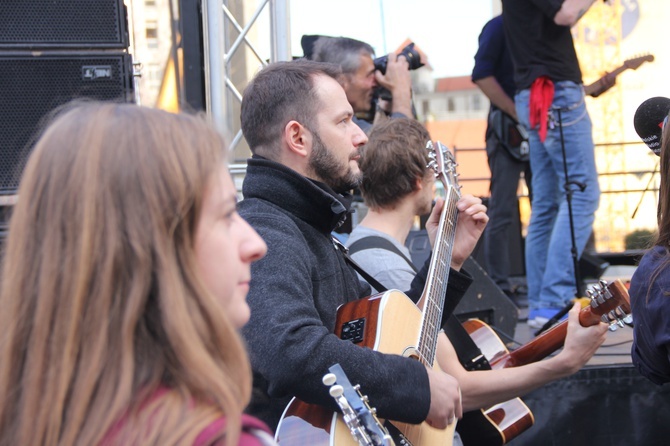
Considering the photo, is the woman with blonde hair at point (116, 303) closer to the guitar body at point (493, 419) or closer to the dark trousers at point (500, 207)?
the guitar body at point (493, 419)

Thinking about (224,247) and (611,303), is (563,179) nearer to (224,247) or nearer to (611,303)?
(611,303)

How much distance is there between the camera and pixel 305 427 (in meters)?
1.95

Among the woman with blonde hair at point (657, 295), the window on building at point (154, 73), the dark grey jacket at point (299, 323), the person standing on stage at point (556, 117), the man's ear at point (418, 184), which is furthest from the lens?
the window on building at point (154, 73)

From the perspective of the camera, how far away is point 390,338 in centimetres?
211

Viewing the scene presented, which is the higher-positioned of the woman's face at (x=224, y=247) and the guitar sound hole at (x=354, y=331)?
the woman's face at (x=224, y=247)

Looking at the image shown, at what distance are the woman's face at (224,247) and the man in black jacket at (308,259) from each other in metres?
0.74

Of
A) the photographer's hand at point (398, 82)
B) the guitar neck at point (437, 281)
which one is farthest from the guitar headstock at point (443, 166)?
the photographer's hand at point (398, 82)

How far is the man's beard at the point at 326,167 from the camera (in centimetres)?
245

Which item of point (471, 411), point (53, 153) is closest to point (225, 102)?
point (471, 411)

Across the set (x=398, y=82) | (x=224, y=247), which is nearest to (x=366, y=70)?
(x=398, y=82)

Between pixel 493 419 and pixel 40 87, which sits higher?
pixel 40 87

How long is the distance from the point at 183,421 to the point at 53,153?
0.39 m

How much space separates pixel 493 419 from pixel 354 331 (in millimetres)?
1103

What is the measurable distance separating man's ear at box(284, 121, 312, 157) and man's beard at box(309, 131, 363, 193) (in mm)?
18
